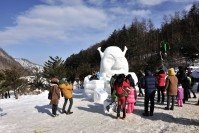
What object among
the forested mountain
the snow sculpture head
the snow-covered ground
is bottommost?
the snow-covered ground

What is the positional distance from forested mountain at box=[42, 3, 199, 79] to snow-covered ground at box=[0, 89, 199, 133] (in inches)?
1026

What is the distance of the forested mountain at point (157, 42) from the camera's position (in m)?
49.4

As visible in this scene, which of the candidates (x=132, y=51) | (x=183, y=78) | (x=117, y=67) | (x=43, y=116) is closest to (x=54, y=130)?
(x=43, y=116)

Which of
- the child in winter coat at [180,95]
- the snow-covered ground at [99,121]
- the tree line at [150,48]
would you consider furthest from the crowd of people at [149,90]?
the tree line at [150,48]

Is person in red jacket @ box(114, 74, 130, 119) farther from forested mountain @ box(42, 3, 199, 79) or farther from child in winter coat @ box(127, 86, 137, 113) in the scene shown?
forested mountain @ box(42, 3, 199, 79)

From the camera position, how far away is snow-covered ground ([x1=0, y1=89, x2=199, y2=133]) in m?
10.6

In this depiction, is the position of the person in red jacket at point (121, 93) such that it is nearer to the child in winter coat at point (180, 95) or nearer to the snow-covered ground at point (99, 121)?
the snow-covered ground at point (99, 121)

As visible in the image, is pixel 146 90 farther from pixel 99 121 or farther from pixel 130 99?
pixel 99 121

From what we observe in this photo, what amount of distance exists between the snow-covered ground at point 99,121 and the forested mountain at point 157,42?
1026 inches

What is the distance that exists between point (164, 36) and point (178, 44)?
13525 millimetres

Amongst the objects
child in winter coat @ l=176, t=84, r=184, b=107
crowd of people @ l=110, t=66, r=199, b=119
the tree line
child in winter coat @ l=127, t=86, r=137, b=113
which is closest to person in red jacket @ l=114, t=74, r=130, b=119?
crowd of people @ l=110, t=66, r=199, b=119

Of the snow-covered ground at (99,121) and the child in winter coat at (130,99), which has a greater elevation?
the child in winter coat at (130,99)

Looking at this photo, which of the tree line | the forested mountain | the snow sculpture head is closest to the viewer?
the snow sculpture head

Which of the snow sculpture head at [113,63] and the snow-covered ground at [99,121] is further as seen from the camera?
the snow sculpture head at [113,63]
